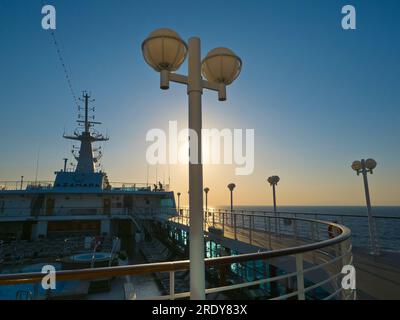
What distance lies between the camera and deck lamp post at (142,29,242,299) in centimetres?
203

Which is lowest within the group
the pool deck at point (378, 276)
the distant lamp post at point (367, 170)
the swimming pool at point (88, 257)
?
the swimming pool at point (88, 257)

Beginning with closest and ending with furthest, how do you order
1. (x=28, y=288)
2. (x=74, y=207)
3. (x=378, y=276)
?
(x=378, y=276)
(x=28, y=288)
(x=74, y=207)

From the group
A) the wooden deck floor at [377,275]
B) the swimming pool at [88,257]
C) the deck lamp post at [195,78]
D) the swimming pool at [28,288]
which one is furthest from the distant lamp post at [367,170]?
the swimming pool at [88,257]

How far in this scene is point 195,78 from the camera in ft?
7.66

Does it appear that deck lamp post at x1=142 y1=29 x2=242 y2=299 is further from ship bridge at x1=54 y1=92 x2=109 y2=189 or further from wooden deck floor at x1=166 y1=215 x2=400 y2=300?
ship bridge at x1=54 y1=92 x2=109 y2=189

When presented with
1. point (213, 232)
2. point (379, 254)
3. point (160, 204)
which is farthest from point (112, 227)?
point (379, 254)

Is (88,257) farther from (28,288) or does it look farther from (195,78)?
(195,78)

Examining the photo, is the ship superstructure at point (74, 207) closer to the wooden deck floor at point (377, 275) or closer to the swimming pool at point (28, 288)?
the swimming pool at point (28, 288)

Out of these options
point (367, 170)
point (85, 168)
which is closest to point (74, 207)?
point (85, 168)

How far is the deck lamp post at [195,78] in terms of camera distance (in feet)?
6.67

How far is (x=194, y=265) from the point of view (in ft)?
6.63

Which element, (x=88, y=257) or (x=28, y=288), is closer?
(x=28, y=288)

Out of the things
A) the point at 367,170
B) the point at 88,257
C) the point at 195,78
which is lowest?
the point at 88,257
